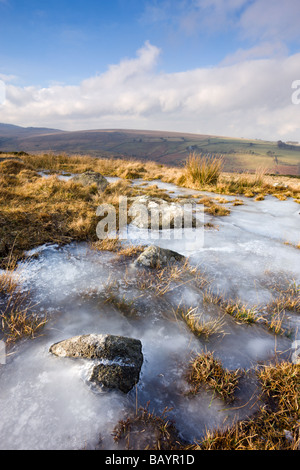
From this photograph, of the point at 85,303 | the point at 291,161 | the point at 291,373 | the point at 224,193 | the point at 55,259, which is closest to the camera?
the point at 291,373

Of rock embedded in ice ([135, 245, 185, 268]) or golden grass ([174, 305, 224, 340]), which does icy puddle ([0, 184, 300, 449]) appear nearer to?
golden grass ([174, 305, 224, 340])

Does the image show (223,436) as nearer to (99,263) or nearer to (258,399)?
(258,399)

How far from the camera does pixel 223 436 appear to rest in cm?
123

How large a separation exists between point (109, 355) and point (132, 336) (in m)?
0.38

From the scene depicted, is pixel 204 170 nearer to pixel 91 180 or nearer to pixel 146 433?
pixel 91 180

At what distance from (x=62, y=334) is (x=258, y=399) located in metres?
1.62

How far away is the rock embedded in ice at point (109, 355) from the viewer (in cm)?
149

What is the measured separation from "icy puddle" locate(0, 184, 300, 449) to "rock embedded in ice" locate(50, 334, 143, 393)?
0.19 ft

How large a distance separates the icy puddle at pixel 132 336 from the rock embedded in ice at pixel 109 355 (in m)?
0.06

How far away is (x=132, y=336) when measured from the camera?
1.93 m

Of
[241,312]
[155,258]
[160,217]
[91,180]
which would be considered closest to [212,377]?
[241,312]

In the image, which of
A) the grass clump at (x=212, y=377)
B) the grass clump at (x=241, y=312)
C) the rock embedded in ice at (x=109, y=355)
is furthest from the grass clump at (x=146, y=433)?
the grass clump at (x=241, y=312)

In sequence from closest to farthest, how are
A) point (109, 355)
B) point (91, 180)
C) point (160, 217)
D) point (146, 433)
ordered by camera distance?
point (146, 433)
point (109, 355)
point (160, 217)
point (91, 180)
